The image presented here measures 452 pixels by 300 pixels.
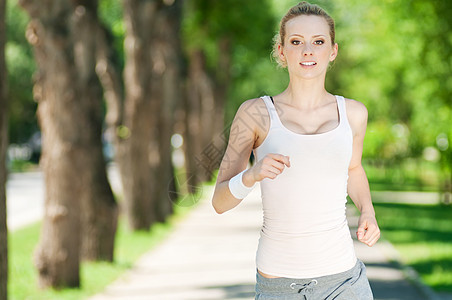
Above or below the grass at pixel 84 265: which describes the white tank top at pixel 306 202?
above

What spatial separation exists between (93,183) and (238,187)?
913 centimetres

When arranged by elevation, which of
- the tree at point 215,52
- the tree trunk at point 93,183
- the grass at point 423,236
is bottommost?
the grass at point 423,236

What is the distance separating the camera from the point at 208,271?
11.8 meters

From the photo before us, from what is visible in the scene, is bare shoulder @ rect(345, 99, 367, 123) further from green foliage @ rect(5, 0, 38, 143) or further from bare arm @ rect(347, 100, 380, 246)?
green foliage @ rect(5, 0, 38, 143)

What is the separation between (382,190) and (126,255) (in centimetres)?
2207

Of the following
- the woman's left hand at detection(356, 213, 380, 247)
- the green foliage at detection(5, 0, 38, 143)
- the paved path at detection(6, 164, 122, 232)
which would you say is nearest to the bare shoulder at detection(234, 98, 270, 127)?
the woman's left hand at detection(356, 213, 380, 247)

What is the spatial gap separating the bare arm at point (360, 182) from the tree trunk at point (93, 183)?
8150 millimetres

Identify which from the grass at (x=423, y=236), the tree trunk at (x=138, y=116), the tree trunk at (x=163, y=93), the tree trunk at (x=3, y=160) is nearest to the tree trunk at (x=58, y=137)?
the tree trunk at (x=3, y=160)

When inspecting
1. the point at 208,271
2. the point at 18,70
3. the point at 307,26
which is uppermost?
the point at 18,70

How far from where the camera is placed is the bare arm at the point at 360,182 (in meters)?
3.58

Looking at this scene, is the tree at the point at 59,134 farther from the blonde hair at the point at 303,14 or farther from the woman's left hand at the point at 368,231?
the woman's left hand at the point at 368,231

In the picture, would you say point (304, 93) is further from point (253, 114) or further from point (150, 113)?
point (150, 113)

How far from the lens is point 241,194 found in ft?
11.1

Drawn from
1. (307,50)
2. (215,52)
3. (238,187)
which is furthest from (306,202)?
(215,52)
